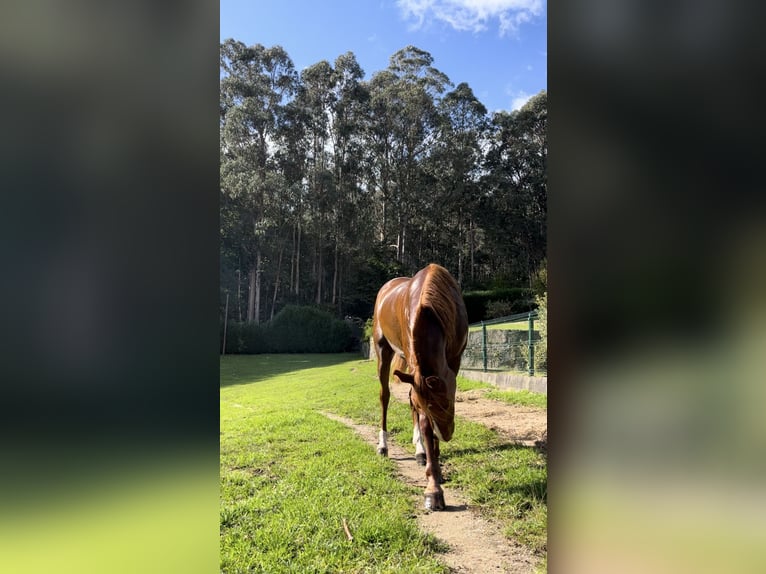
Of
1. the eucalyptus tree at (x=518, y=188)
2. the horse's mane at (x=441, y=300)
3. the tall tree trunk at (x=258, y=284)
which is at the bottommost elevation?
the horse's mane at (x=441, y=300)

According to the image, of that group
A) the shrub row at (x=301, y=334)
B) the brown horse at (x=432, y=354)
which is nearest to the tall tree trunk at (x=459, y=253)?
the shrub row at (x=301, y=334)

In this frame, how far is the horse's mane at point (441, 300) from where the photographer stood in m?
2.88

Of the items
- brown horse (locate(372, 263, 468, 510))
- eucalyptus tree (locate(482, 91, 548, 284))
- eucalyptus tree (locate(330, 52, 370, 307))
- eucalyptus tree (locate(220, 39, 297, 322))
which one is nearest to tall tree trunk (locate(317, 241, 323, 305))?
eucalyptus tree (locate(330, 52, 370, 307))

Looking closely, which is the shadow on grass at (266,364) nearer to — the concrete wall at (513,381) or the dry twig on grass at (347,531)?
the concrete wall at (513,381)

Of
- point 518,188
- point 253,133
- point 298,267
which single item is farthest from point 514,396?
point 253,133

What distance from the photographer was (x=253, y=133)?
2028 cm

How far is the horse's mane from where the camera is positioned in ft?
9.46

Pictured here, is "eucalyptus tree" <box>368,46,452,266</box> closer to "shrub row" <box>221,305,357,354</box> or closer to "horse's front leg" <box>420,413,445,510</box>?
"shrub row" <box>221,305,357,354</box>

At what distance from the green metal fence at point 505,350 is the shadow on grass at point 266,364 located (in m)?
5.54

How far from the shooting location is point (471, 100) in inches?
866
